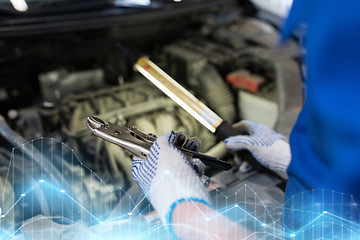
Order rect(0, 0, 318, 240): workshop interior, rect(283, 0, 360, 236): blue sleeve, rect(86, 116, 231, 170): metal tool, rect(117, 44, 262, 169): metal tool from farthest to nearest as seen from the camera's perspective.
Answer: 1. rect(117, 44, 262, 169): metal tool
2. rect(0, 0, 318, 240): workshop interior
3. rect(86, 116, 231, 170): metal tool
4. rect(283, 0, 360, 236): blue sleeve

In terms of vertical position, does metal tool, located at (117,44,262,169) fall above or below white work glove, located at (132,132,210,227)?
below

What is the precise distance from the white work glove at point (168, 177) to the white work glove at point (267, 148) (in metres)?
0.29

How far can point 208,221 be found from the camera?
26.8 inches

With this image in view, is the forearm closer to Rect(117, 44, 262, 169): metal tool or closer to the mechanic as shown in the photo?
the mechanic

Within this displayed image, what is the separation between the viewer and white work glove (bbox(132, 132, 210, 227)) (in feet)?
2.31

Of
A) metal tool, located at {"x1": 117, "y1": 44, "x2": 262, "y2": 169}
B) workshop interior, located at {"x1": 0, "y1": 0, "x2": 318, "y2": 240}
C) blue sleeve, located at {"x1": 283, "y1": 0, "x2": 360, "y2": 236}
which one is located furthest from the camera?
metal tool, located at {"x1": 117, "y1": 44, "x2": 262, "y2": 169}

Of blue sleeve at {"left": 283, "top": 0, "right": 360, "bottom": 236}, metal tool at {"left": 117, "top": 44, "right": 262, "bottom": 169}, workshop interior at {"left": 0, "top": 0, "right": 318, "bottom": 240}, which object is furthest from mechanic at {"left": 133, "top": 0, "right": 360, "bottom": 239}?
metal tool at {"left": 117, "top": 44, "right": 262, "bottom": 169}

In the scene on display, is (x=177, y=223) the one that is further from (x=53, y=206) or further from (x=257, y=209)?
(x=53, y=206)

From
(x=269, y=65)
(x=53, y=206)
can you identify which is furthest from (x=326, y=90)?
(x=269, y=65)

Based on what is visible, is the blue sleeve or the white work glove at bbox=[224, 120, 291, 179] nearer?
the blue sleeve

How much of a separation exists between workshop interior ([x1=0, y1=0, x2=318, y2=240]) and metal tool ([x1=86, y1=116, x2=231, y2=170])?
10 centimetres

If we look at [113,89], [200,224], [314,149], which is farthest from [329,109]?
[113,89]

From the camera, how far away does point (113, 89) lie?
1572mm
